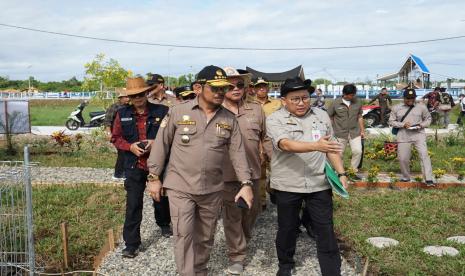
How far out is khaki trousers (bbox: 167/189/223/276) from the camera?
371 cm

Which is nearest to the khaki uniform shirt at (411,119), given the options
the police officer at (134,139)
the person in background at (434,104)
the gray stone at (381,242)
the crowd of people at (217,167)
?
the gray stone at (381,242)

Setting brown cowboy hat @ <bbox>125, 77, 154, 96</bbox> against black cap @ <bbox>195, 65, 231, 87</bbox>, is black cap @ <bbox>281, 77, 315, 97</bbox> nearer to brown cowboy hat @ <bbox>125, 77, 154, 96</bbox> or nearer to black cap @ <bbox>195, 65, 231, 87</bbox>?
black cap @ <bbox>195, 65, 231, 87</bbox>

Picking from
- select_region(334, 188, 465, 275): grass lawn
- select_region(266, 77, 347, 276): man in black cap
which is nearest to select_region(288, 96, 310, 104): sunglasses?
select_region(266, 77, 347, 276): man in black cap

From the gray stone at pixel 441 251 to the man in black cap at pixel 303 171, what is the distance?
151 centimetres

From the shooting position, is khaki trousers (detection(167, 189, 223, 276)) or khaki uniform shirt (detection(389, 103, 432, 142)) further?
khaki uniform shirt (detection(389, 103, 432, 142))

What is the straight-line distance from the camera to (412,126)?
25.7ft

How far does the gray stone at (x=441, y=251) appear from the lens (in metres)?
4.82

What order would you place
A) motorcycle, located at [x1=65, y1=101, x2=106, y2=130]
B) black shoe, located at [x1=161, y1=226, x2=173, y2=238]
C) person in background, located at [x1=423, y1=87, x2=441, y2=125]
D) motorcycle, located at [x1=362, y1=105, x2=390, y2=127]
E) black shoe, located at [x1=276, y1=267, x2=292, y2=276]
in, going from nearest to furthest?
black shoe, located at [x1=276, y1=267, x2=292, y2=276] < black shoe, located at [x1=161, y1=226, x2=173, y2=238] < person in background, located at [x1=423, y1=87, x2=441, y2=125] < motorcycle, located at [x1=65, y1=101, x2=106, y2=130] < motorcycle, located at [x1=362, y1=105, x2=390, y2=127]

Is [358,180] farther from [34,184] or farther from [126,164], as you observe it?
[34,184]

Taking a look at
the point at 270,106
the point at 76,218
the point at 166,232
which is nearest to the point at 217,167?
the point at 166,232

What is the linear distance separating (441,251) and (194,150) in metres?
2.86

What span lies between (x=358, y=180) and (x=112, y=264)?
5189 millimetres

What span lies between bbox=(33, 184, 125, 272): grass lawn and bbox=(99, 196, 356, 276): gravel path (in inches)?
21.5

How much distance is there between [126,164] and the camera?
4.80 m
